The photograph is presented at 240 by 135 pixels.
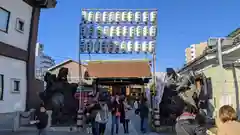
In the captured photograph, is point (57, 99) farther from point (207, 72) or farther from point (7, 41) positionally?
point (207, 72)

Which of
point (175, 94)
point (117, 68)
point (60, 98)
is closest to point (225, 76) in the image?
point (175, 94)

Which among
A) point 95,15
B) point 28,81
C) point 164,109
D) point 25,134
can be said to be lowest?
point 25,134

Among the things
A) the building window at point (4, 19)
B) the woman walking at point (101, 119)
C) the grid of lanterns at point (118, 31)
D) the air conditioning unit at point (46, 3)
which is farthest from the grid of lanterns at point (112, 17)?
the woman walking at point (101, 119)

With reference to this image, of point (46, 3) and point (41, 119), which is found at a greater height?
point (46, 3)

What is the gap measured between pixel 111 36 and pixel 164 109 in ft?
14.0

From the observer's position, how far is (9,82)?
1656 cm

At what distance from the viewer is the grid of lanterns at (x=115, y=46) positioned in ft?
55.3

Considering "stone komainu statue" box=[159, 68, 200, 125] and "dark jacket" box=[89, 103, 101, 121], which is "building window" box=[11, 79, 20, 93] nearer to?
"dark jacket" box=[89, 103, 101, 121]

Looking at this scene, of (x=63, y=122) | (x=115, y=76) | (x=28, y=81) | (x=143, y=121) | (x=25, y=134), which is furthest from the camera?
(x=115, y=76)

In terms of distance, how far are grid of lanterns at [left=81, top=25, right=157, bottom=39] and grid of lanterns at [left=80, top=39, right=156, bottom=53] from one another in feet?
0.95

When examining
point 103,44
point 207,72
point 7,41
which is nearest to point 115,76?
point 103,44

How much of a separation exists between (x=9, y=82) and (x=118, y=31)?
568 cm

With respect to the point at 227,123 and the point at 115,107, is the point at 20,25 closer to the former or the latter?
the point at 115,107

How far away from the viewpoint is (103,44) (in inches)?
663
